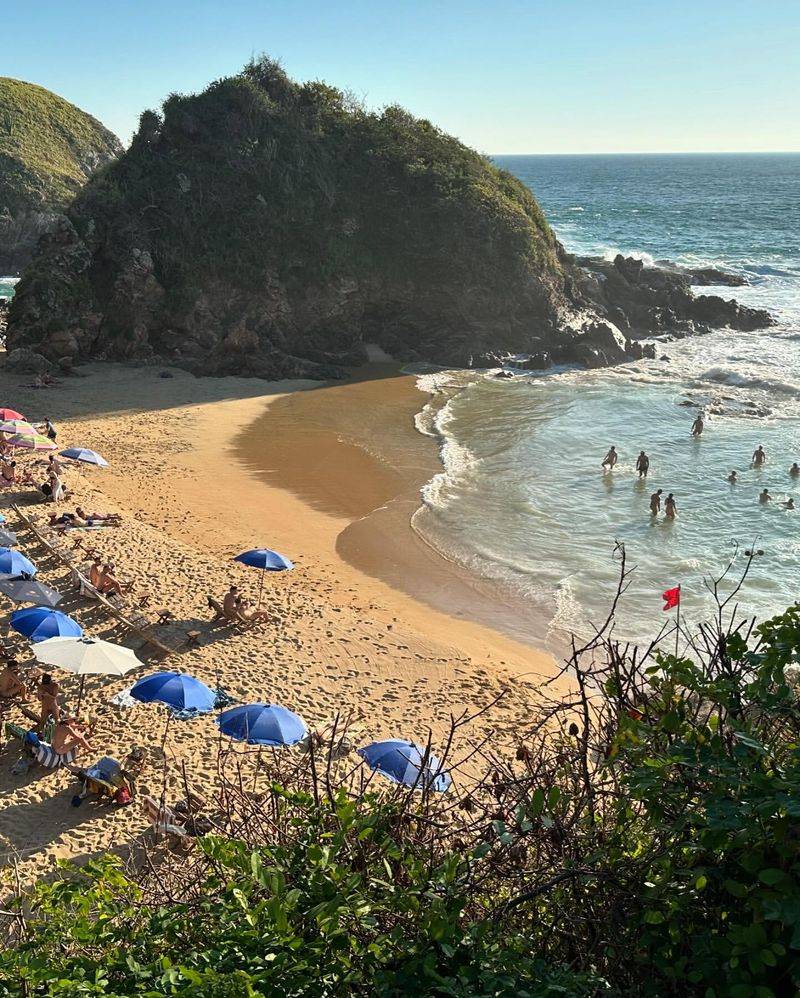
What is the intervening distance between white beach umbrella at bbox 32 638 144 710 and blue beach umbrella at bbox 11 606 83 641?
2.17ft

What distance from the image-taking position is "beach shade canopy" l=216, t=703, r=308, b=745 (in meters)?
9.64

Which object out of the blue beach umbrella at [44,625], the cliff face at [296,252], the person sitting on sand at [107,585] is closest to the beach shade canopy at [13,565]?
the person sitting on sand at [107,585]

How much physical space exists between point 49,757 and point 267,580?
22.1 feet

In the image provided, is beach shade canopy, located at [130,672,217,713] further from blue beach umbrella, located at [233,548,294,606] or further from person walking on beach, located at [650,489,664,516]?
person walking on beach, located at [650,489,664,516]

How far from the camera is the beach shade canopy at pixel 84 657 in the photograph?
1061cm

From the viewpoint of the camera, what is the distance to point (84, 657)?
1068 centimetres

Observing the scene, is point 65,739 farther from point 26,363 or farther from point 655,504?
point 26,363

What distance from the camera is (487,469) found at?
78.4ft

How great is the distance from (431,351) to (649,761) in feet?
113

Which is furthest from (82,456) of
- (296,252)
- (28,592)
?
(296,252)

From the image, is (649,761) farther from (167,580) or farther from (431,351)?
(431,351)

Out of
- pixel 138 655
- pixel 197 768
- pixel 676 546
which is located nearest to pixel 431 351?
pixel 676 546

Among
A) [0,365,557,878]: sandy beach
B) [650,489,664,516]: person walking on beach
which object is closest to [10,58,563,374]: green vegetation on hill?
[0,365,557,878]: sandy beach

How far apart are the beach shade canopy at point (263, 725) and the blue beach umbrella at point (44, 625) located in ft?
10.3
